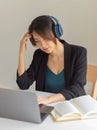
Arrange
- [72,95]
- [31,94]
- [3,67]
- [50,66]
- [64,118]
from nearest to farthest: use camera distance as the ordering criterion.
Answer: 1. [31,94]
2. [64,118]
3. [72,95]
4. [50,66]
5. [3,67]

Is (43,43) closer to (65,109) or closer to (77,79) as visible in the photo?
(77,79)

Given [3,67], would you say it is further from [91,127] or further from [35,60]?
[91,127]

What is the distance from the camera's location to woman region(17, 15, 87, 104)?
5.50 feet

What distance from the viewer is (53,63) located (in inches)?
73.8

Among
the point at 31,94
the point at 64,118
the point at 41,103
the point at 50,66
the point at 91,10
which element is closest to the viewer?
the point at 31,94

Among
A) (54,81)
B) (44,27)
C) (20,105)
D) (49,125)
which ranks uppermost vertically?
(44,27)

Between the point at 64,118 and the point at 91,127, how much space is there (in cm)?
14

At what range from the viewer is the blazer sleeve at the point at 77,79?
1604mm

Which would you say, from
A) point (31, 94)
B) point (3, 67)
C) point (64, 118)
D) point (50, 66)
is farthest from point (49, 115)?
point (3, 67)

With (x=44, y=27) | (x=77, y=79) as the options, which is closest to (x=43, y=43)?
(x=44, y=27)

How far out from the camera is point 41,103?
1.47m

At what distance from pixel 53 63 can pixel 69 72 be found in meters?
0.15

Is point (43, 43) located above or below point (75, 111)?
above

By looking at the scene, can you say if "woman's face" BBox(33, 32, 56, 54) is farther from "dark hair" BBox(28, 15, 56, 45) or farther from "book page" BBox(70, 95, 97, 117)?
"book page" BBox(70, 95, 97, 117)
